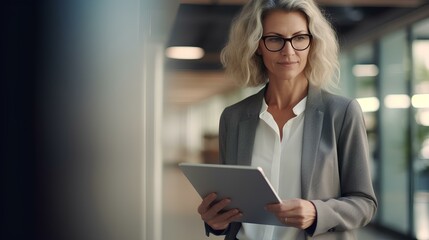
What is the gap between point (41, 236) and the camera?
141cm

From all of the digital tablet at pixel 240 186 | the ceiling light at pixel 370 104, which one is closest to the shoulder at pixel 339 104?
the digital tablet at pixel 240 186

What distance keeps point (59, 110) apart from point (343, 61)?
5.44 m

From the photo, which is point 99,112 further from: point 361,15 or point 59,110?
point 361,15

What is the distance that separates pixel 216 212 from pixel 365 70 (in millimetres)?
5509

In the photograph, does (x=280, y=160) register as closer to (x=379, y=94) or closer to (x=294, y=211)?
(x=294, y=211)

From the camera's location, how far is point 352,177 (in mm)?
1190

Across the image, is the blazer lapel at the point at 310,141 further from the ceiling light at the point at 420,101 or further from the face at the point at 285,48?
the ceiling light at the point at 420,101

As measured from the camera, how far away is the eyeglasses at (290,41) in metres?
1.21

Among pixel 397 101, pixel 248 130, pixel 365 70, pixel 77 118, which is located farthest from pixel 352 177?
pixel 365 70

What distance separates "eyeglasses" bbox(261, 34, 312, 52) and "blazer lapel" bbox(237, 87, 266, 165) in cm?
15

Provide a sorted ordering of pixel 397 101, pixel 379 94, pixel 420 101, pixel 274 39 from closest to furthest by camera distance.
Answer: pixel 274 39
pixel 420 101
pixel 397 101
pixel 379 94

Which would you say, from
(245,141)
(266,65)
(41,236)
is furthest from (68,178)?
(266,65)

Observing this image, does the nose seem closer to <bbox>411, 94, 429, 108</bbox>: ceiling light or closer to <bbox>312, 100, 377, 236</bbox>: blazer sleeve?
<bbox>312, 100, 377, 236</bbox>: blazer sleeve

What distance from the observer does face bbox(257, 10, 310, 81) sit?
121 centimetres
